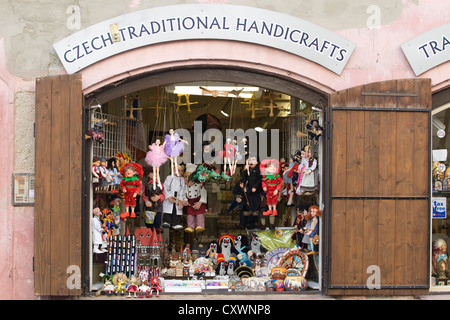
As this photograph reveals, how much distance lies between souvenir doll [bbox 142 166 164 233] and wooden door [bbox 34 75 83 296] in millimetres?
1311

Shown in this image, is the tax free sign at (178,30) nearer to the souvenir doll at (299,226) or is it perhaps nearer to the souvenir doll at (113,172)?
the souvenir doll at (113,172)

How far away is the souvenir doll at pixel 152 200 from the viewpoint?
8637 millimetres

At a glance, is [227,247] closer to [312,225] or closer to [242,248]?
[242,248]

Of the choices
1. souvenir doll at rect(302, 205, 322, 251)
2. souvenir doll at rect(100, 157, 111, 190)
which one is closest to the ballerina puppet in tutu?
souvenir doll at rect(100, 157, 111, 190)

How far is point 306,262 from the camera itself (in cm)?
838

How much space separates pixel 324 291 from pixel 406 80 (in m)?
2.92

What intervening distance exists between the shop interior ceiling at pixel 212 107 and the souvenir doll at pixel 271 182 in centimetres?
82

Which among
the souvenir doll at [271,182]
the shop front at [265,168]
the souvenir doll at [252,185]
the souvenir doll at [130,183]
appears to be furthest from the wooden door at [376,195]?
the souvenir doll at [130,183]

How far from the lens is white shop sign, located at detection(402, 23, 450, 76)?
7.88 meters

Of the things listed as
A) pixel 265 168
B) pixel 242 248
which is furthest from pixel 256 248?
pixel 265 168

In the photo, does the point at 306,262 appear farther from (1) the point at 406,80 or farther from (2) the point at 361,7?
(2) the point at 361,7

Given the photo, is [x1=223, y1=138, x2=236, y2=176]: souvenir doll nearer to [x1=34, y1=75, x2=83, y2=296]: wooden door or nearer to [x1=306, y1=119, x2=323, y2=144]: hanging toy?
[x1=306, y1=119, x2=323, y2=144]: hanging toy

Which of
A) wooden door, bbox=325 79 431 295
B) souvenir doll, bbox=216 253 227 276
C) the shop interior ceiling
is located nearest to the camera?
wooden door, bbox=325 79 431 295

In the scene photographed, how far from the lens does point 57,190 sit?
7562mm
